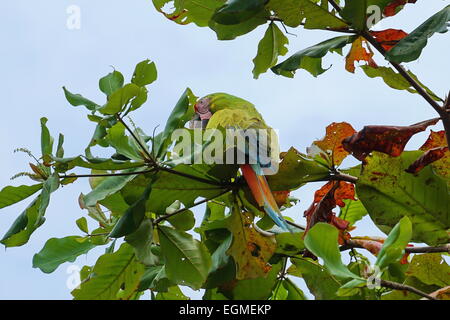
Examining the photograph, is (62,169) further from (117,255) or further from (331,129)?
(331,129)

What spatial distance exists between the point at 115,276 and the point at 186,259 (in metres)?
0.20

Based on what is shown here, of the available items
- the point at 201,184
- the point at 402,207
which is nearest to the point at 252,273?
the point at 201,184

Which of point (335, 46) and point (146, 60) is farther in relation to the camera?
point (146, 60)

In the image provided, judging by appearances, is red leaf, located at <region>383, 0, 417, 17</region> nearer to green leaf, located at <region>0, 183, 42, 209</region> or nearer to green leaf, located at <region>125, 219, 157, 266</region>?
green leaf, located at <region>125, 219, 157, 266</region>

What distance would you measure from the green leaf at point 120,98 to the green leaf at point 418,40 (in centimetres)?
54

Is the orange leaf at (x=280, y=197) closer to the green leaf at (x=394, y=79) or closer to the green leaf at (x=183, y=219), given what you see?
the green leaf at (x=183, y=219)

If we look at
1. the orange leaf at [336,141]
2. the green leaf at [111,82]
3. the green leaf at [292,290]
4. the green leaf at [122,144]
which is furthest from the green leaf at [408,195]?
the green leaf at [111,82]

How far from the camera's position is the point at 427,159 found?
128cm

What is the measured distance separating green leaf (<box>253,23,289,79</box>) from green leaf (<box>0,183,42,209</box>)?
652 mm

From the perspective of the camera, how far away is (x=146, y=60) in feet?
4.97

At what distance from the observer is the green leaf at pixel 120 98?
1337 mm

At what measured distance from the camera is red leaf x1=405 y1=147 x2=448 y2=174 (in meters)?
1.27
